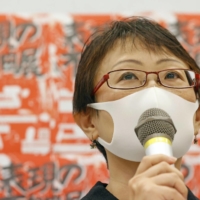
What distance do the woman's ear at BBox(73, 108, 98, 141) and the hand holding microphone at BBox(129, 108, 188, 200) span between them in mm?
234

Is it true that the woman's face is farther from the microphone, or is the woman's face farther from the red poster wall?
the red poster wall

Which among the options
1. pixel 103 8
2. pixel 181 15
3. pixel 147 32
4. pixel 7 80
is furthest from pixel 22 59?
pixel 147 32

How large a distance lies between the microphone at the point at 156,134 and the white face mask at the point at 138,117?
0.29 ft

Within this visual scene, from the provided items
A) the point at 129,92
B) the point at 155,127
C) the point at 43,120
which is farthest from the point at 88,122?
the point at 43,120

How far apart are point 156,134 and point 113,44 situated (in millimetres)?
308

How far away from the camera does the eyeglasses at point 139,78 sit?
80 cm

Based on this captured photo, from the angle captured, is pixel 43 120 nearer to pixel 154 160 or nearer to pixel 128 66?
pixel 128 66

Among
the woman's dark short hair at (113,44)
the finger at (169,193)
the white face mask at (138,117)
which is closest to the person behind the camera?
the finger at (169,193)

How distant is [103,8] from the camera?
1.51 m

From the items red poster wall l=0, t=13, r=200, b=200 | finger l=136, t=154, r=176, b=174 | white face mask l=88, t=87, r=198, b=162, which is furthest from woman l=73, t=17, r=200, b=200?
red poster wall l=0, t=13, r=200, b=200

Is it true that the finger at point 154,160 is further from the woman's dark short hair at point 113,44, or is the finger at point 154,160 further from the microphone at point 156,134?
the woman's dark short hair at point 113,44

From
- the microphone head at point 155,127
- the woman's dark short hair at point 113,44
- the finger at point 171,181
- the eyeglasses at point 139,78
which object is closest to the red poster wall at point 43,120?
the woman's dark short hair at point 113,44

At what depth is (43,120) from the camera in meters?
1.41

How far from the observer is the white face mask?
30.4 inches
